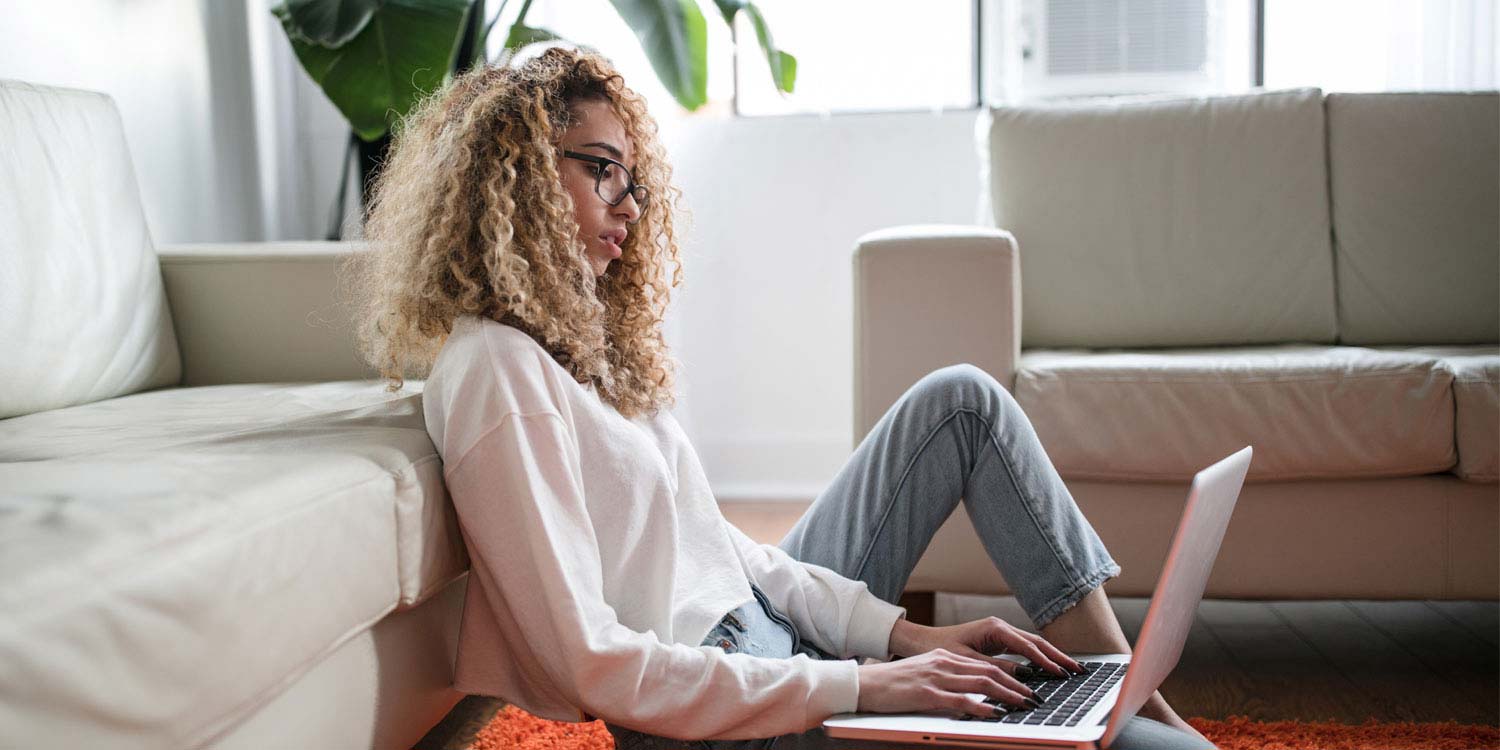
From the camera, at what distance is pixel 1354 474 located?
5.98ft

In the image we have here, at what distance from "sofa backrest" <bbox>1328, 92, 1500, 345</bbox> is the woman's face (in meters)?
1.70

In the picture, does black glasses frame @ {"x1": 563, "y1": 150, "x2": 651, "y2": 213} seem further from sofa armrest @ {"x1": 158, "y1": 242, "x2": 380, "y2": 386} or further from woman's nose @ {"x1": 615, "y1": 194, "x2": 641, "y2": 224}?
sofa armrest @ {"x1": 158, "y1": 242, "x2": 380, "y2": 386}

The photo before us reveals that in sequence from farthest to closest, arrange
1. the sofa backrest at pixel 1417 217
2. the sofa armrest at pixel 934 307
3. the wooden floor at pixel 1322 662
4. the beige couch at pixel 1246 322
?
1. the sofa backrest at pixel 1417 217
2. the sofa armrest at pixel 934 307
3. the beige couch at pixel 1246 322
4. the wooden floor at pixel 1322 662

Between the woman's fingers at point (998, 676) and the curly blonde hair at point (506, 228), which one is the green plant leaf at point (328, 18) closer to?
the curly blonde hair at point (506, 228)

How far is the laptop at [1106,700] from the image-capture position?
0.92 meters

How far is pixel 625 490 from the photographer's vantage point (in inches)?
41.6

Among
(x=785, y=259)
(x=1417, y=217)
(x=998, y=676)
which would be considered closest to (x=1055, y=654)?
(x=998, y=676)

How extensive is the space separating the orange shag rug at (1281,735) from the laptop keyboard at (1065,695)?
0.51 metres

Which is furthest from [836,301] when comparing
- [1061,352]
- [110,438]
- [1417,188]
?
[110,438]

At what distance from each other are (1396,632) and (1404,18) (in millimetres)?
1745

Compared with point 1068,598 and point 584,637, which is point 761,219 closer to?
point 1068,598

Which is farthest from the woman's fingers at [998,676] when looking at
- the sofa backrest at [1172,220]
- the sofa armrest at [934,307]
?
the sofa backrest at [1172,220]

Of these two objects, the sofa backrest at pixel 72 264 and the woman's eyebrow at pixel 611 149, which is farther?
the sofa backrest at pixel 72 264

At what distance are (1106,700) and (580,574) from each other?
0.45 meters
